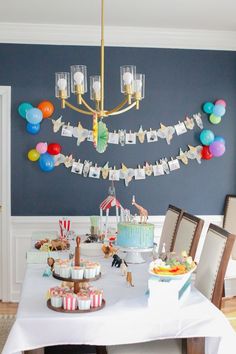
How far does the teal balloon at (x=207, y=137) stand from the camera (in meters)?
4.99

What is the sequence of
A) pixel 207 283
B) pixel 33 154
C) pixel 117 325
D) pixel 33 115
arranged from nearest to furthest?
pixel 117 325
pixel 207 283
pixel 33 115
pixel 33 154

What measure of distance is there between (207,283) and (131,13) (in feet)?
8.53

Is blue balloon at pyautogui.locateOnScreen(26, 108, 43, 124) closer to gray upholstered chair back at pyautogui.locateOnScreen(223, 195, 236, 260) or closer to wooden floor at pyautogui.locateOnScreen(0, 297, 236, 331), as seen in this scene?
wooden floor at pyautogui.locateOnScreen(0, 297, 236, 331)

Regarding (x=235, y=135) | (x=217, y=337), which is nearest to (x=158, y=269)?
(x=217, y=337)

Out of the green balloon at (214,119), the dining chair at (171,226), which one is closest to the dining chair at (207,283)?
the dining chair at (171,226)

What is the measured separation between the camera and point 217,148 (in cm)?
500

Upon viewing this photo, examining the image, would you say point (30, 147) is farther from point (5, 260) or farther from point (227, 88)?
point (227, 88)

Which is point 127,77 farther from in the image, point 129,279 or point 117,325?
point 117,325

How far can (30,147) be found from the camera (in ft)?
16.0

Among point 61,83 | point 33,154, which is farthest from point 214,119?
point 61,83

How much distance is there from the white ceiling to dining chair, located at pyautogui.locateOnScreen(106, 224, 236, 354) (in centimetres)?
204

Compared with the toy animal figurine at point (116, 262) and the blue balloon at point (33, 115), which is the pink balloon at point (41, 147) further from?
the toy animal figurine at point (116, 262)

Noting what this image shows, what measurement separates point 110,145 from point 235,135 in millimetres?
1339

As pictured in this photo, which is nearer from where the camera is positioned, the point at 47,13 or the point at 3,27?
the point at 47,13
